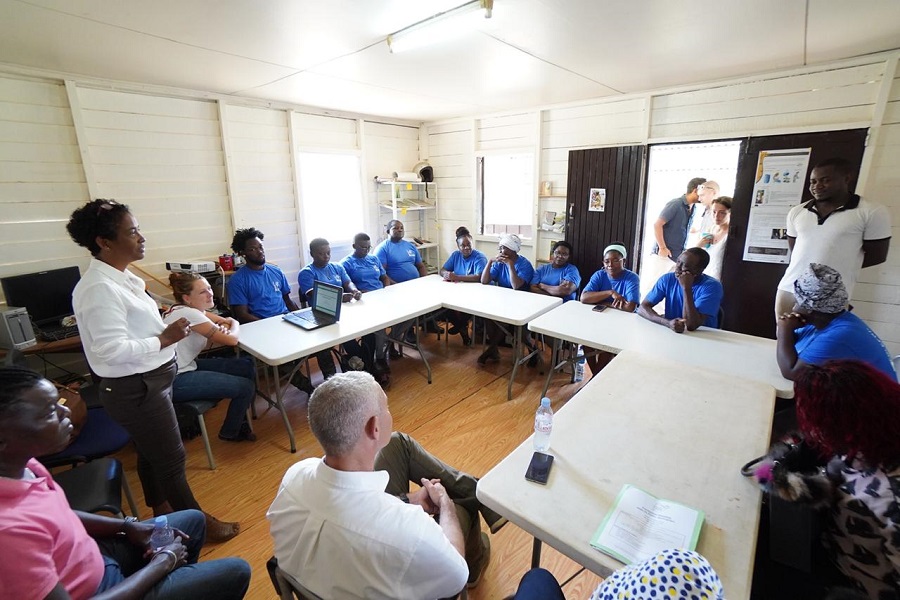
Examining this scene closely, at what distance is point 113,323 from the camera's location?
159cm

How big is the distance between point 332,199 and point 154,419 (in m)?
3.75

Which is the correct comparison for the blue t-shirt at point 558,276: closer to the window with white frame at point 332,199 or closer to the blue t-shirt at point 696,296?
the blue t-shirt at point 696,296

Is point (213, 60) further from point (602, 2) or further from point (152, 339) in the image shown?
point (602, 2)

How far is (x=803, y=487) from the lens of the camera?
1077mm

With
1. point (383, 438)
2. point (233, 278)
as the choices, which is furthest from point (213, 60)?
point (383, 438)

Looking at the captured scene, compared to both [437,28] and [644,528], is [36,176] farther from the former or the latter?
[644,528]

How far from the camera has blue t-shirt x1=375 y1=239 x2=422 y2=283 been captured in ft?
15.2

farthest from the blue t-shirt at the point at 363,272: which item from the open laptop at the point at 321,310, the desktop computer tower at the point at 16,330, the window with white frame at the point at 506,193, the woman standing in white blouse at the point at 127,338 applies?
the woman standing in white blouse at the point at 127,338

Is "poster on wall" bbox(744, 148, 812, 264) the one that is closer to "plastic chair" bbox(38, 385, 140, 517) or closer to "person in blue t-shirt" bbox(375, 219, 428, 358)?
"person in blue t-shirt" bbox(375, 219, 428, 358)

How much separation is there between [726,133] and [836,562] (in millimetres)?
3599

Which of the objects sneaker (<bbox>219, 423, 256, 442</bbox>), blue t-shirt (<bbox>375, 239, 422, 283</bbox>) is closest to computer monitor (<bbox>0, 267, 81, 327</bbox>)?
sneaker (<bbox>219, 423, 256, 442</bbox>)

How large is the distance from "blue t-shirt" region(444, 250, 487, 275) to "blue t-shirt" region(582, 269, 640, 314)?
132 centimetres

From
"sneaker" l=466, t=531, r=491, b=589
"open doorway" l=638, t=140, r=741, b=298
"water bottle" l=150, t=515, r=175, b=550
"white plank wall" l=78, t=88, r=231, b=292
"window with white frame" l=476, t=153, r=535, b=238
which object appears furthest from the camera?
"window with white frame" l=476, t=153, r=535, b=238

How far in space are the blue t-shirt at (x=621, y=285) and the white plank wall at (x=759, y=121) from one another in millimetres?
1550
